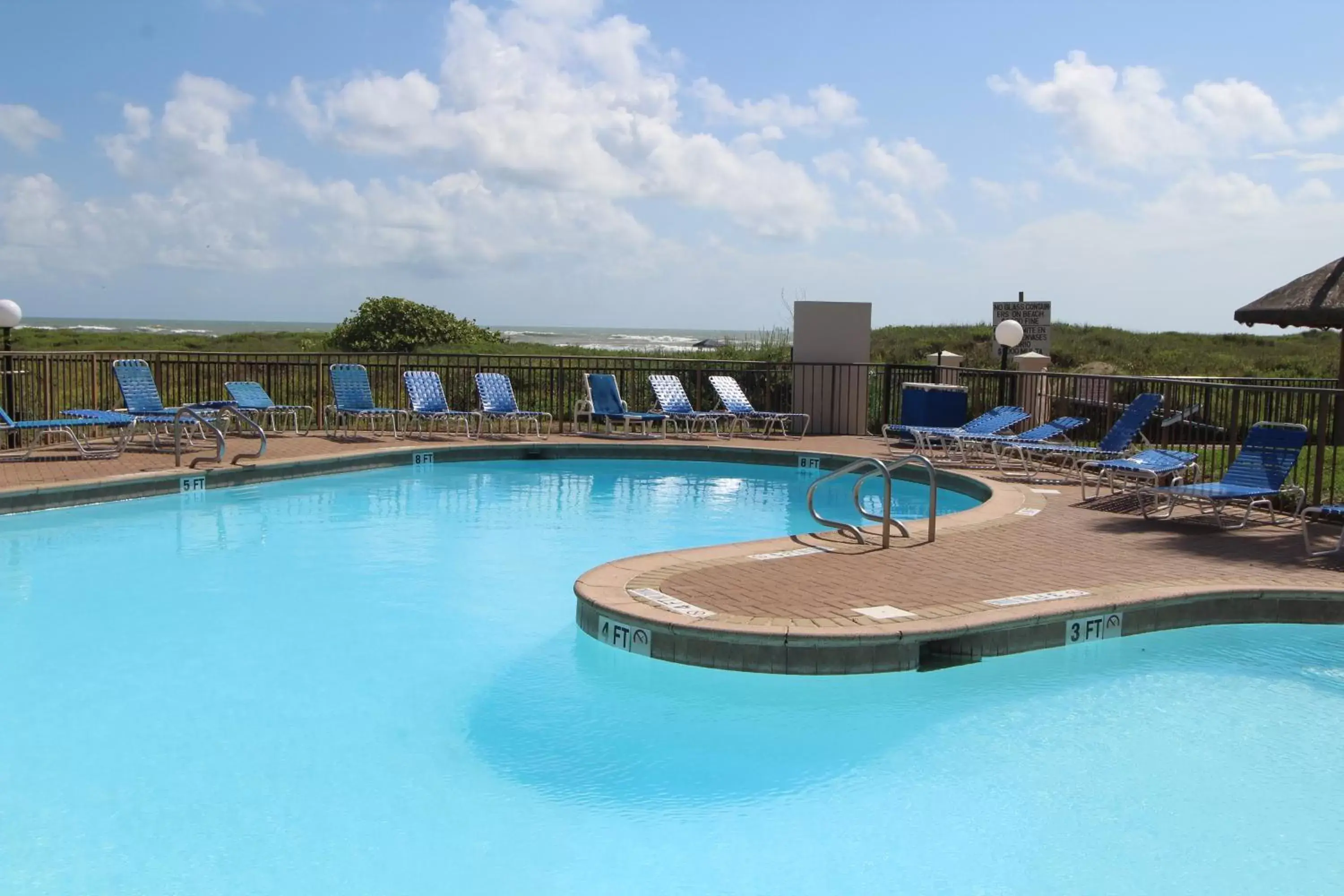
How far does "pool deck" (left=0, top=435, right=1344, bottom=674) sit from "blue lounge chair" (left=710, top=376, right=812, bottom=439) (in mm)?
5832

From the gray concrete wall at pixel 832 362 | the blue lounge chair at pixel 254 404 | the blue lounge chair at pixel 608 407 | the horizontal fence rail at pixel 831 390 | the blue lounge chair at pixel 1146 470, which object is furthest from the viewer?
the gray concrete wall at pixel 832 362

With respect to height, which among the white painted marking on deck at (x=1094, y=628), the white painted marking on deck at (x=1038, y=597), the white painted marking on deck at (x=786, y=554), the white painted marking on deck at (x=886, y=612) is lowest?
the white painted marking on deck at (x=1094, y=628)

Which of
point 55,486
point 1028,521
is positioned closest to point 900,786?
point 1028,521

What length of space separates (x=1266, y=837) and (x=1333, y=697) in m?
1.62

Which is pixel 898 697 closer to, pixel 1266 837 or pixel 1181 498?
pixel 1266 837

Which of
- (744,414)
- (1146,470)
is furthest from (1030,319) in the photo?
(1146,470)

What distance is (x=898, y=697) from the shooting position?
5.04m

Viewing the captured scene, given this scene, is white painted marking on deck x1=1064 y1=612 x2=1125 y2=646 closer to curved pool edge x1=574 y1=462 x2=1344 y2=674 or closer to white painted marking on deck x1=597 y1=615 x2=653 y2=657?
curved pool edge x1=574 y1=462 x2=1344 y2=674

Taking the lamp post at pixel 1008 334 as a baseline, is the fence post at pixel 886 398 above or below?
below

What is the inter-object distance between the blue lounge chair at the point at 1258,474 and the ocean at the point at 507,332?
53877 millimetres

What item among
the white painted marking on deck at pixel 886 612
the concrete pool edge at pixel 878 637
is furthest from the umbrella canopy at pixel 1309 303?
the white painted marking on deck at pixel 886 612

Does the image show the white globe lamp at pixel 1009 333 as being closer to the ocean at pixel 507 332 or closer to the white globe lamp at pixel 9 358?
the white globe lamp at pixel 9 358

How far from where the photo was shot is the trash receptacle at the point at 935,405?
13.6 metres

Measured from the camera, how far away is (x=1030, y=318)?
1461 centimetres
